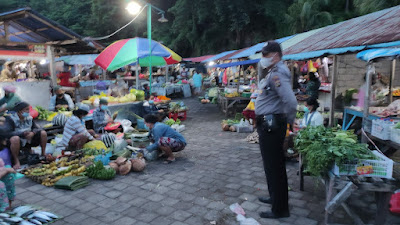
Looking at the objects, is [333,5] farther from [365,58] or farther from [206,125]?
[365,58]

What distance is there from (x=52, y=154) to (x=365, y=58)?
693 centimetres

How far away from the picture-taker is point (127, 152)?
6602 mm

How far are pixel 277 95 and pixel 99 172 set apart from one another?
360 cm

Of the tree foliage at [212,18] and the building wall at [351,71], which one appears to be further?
the tree foliage at [212,18]

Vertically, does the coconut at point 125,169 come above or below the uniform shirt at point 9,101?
below

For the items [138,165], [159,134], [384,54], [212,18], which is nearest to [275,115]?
[384,54]

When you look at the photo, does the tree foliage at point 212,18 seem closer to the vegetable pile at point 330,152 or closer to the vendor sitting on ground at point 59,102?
the vegetable pile at point 330,152

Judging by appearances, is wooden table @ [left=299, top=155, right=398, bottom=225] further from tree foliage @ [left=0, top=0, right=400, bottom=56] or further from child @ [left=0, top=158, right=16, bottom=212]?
tree foliage @ [left=0, top=0, right=400, bottom=56]

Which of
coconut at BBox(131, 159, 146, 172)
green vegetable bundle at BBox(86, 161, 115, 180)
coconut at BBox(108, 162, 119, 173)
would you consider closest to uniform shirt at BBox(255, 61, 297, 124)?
coconut at BBox(131, 159, 146, 172)

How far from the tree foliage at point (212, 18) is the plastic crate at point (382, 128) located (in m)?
14.4

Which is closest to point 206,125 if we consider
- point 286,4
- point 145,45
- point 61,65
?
point 145,45

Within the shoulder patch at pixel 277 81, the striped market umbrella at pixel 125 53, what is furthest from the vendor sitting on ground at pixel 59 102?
the shoulder patch at pixel 277 81

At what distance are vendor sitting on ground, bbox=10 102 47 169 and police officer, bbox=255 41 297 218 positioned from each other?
5.06 meters

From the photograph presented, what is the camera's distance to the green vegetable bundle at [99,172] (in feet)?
17.7
